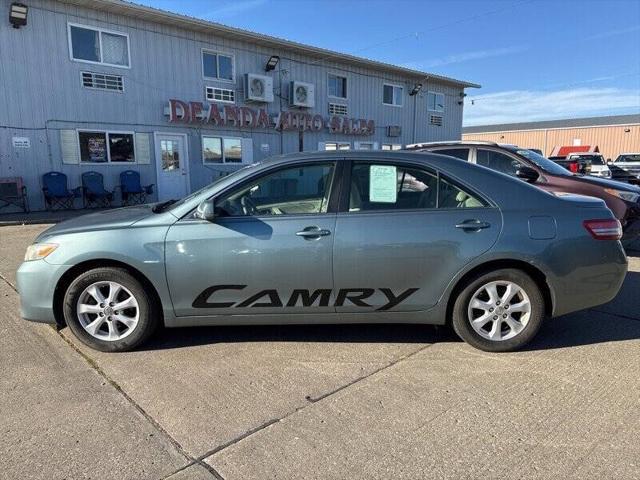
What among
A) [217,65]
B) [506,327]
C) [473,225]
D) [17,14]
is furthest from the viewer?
[217,65]

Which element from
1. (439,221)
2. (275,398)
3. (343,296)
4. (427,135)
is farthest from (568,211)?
(427,135)

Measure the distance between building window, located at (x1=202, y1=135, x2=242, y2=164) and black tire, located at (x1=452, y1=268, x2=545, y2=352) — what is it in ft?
45.9

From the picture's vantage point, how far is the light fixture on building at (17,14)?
11.8m

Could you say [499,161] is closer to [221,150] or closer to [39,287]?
[39,287]

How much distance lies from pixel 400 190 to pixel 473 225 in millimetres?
613

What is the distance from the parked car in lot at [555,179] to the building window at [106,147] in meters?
10.7

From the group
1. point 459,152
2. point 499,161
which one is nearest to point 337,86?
point 459,152

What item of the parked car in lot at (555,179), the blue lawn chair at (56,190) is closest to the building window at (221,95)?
the blue lawn chair at (56,190)

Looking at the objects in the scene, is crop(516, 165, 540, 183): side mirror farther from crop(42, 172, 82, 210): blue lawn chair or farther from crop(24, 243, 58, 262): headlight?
crop(42, 172, 82, 210): blue lawn chair

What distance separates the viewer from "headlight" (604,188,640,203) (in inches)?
271

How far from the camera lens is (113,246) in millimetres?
3469

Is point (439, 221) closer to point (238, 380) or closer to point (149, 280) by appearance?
point (238, 380)

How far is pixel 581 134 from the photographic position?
46781mm

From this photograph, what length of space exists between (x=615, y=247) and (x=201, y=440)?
3319 mm
